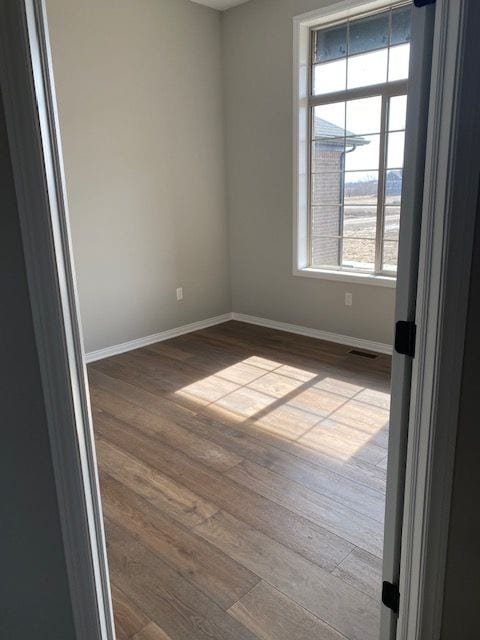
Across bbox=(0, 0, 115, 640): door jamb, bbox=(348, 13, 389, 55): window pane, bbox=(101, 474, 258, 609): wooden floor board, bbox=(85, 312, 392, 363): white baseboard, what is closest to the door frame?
bbox=(0, 0, 115, 640): door jamb

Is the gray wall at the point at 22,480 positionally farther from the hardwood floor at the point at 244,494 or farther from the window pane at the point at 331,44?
the window pane at the point at 331,44

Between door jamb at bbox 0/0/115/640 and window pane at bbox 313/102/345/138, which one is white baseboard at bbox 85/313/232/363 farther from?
door jamb at bbox 0/0/115/640

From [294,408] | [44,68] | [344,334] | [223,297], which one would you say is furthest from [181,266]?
[44,68]

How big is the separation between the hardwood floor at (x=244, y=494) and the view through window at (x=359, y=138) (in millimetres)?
1074

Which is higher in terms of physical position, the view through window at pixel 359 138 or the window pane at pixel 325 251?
the view through window at pixel 359 138

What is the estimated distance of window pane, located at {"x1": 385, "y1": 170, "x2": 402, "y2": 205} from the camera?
13.1 ft

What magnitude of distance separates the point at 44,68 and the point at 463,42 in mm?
825

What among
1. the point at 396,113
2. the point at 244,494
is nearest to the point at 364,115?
the point at 396,113

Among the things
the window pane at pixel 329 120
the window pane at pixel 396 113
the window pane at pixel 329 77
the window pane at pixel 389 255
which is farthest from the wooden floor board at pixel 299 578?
the window pane at pixel 329 77

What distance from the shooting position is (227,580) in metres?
1.84

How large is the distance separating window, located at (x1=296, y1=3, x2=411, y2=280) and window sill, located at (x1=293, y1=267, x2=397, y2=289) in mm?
58

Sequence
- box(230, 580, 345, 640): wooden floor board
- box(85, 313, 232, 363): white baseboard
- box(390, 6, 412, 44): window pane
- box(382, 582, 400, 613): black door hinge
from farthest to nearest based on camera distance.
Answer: box(85, 313, 232, 363): white baseboard → box(390, 6, 412, 44): window pane → box(230, 580, 345, 640): wooden floor board → box(382, 582, 400, 613): black door hinge

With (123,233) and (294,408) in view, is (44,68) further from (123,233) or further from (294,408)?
(123,233)

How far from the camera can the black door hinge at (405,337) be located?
47.3 inches
